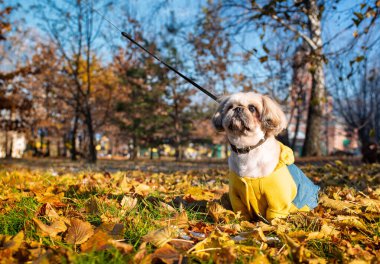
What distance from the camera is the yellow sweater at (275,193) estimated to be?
2.74 m

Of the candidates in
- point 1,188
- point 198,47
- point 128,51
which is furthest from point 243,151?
point 128,51

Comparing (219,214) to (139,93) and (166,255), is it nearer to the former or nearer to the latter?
(166,255)

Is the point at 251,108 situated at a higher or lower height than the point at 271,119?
higher

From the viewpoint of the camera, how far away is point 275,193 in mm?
2719

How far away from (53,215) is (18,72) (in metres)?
13.0

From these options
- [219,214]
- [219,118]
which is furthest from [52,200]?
[219,118]

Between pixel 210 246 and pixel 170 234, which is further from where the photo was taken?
pixel 170 234

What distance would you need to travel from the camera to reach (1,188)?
385 centimetres

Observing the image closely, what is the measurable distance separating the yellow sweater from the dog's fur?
62mm

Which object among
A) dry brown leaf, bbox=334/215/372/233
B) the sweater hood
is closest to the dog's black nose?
the sweater hood

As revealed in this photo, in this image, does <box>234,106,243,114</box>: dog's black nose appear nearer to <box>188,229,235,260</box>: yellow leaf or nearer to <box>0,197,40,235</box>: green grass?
<box>188,229,235,260</box>: yellow leaf

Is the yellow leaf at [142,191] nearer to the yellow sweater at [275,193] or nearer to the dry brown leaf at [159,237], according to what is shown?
the yellow sweater at [275,193]

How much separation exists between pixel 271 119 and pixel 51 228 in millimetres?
1909

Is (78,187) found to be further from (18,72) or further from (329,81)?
(329,81)
